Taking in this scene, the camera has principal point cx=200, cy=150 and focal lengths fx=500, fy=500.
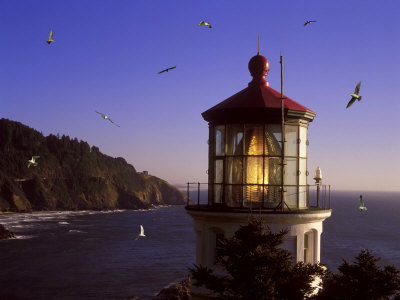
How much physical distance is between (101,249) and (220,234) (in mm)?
66179

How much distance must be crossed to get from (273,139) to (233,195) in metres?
1.70

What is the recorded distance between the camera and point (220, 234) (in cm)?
1265

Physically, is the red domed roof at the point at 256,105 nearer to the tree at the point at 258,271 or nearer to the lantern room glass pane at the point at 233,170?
the lantern room glass pane at the point at 233,170

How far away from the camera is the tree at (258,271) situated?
8.85 meters

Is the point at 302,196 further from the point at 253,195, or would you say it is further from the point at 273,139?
the point at 273,139

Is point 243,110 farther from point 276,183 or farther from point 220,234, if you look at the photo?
point 220,234

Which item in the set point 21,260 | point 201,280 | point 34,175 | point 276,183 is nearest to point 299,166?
point 276,183

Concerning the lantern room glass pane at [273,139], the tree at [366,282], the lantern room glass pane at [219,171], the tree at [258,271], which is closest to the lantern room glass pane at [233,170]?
the lantern room glass pane at [219,171]

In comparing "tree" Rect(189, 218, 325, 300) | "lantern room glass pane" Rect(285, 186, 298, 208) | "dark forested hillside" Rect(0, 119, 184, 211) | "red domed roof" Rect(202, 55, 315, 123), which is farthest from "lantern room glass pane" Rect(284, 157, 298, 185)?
"dark forested hillside" Rect(0, 119, 184, 211)

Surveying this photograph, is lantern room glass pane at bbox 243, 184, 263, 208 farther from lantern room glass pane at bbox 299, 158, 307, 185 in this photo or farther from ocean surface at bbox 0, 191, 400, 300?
ocean surface at bbox 0, 191, 400, 300

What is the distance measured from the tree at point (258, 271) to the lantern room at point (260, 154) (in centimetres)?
263

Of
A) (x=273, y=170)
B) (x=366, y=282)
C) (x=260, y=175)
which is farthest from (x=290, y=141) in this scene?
(x=366, y=282)

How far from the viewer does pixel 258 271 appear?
29.6ft

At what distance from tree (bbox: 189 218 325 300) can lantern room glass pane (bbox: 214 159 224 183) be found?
123 inches
